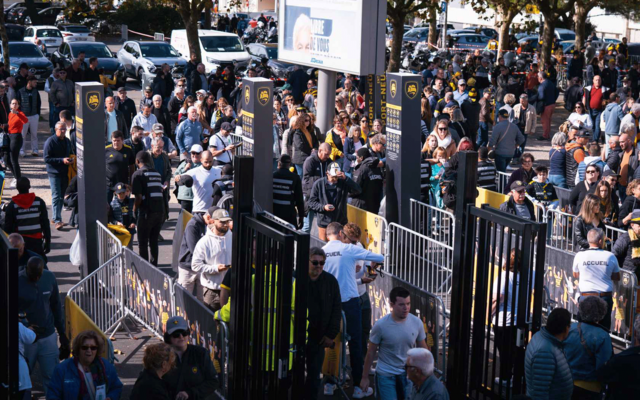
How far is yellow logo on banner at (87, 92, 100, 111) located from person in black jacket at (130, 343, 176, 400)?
5.21 m

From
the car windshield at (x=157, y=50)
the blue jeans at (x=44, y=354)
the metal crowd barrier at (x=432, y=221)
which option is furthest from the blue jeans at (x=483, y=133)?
the car windshield at (x=157, y=50)

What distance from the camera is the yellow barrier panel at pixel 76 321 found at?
790 cm

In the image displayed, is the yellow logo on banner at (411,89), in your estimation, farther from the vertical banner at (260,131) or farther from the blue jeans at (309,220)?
the blue jeans at (309,220)

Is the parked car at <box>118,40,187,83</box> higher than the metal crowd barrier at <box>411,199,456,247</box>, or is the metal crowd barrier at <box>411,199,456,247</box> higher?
the parked car at <box>118,40,187,83</box>

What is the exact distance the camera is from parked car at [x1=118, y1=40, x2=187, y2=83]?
30.7 meters

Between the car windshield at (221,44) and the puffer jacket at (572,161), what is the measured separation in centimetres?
2102

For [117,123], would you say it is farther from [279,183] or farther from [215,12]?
[215,12]

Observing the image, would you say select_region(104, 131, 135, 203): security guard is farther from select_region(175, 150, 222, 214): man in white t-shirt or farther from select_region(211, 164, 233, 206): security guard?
select_region(211, 164, 233, 206): security guard

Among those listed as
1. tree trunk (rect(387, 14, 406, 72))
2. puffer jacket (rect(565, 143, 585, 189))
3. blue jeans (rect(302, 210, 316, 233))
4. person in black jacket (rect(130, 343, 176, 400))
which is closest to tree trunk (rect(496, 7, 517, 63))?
tree trunk (rect(387, 14, 406, 72))

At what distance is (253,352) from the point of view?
6.63 m

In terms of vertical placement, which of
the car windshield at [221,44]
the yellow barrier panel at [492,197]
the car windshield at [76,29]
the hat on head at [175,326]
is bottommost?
the hat on head at [175,326]

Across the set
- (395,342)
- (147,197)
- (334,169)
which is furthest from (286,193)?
(395,342)

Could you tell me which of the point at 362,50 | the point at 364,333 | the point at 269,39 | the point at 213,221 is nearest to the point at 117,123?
the point at 362,50

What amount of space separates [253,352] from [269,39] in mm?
42697
